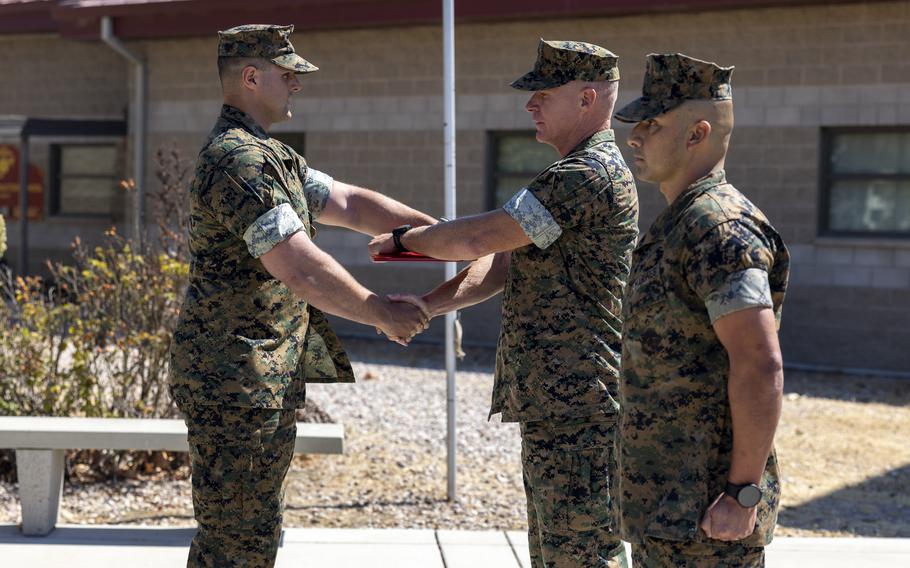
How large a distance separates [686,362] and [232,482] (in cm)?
158

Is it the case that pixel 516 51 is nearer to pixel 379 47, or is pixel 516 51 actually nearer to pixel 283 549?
pixel 379 47

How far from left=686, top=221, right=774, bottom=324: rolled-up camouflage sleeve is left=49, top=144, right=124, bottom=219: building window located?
15.4 meters

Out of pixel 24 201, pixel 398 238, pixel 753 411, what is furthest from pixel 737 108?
pixel 24 201

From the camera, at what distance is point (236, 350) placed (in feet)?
12.1

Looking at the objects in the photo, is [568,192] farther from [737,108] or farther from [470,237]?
[737,108]

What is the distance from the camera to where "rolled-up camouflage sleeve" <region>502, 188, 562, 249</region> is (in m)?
3.59

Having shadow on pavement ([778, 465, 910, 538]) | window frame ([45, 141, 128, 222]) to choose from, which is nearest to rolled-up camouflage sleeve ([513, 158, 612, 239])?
shadow on pavement ([778, 465, 910, 538])

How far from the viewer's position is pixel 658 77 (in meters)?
2.97

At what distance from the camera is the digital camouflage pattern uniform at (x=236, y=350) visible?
3.66m

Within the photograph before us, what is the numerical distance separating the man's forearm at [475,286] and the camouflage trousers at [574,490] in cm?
68

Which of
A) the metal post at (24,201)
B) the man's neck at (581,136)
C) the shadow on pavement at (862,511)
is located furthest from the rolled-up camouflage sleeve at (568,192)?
the metal post at (24,201)

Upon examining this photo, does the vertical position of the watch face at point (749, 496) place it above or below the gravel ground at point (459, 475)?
above

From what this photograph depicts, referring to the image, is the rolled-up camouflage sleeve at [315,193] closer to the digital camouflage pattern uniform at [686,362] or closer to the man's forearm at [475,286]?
the man's forearm at [475,286]

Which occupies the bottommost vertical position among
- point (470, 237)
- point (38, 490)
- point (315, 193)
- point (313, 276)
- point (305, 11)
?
point (38, 490)
